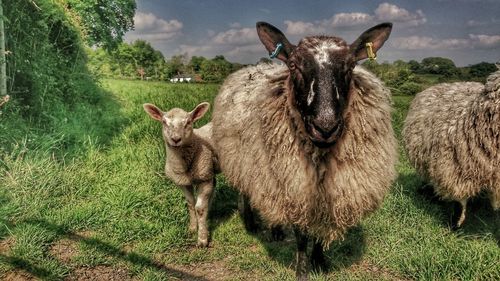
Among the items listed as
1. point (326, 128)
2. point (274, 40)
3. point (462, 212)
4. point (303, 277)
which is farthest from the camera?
point (462, 212)

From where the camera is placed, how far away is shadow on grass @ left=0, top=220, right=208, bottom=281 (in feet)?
12.7

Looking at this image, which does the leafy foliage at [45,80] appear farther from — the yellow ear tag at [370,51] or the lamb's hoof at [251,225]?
the yellow ear tag at [370,51]

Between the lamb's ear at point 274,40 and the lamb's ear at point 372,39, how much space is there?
1.76ft

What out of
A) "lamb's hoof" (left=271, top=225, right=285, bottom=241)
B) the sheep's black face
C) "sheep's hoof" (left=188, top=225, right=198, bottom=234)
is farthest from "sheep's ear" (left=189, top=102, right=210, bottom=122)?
the sheep's black face

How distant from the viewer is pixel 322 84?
2.81 meters

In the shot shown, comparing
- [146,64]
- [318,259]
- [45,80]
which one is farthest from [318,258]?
[146,64]

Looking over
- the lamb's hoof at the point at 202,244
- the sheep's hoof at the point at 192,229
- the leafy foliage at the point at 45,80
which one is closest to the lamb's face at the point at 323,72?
the lamb's hoof at the point at 202,244

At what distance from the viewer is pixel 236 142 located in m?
4.50

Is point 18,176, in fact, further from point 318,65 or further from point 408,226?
point 408,226

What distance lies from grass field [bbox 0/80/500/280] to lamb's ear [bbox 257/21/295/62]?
2177 millimetres

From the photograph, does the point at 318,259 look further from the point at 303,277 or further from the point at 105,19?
the point at 105,19

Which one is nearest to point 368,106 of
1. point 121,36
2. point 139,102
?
point 139,102

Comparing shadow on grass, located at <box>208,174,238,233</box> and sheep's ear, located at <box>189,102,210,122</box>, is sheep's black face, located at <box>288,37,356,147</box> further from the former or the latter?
shadow on grass, located at <box>208,174,238,233</box>

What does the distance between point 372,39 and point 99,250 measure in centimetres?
353
